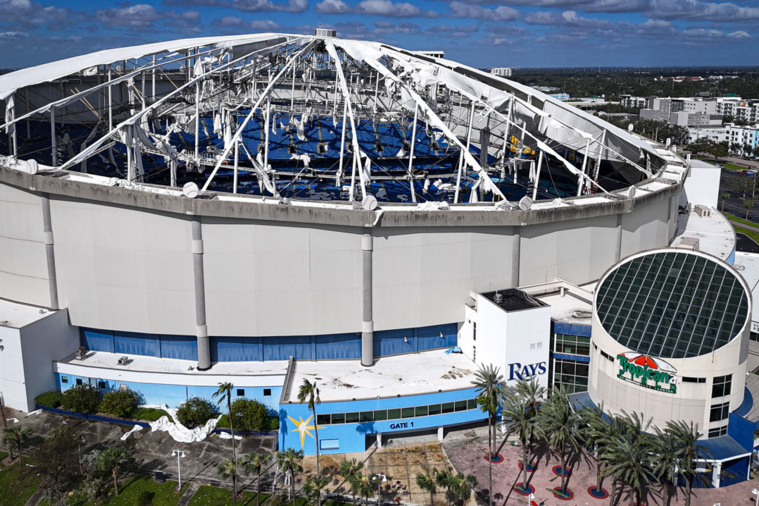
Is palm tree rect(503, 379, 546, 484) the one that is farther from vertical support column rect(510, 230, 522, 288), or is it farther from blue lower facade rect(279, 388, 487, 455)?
vertical support column rect(510, 230, 522, 288)

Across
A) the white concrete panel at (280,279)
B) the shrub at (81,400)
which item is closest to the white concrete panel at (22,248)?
the shrub at (81,400)

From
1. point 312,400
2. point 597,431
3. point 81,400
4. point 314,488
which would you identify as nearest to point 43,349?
point 81,400

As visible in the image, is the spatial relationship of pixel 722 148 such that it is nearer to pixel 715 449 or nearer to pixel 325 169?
pixel 325 169

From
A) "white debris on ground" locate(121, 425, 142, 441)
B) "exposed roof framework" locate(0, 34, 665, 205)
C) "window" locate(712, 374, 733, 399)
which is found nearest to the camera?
"window" locate(712, 374, 733, 399)

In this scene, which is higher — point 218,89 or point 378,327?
point 218,89

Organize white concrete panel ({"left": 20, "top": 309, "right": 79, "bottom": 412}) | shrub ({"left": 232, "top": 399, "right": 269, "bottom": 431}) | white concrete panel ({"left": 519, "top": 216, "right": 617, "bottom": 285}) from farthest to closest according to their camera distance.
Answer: white concrete panel ({"left": 519, "top": 216, "right": 617, "bottom": 285})
white concrete panel ({"left": 20, "top": 309, "right": 79, "bottom": 412})
shrub ({"left": 232, "top": 399, "right": 269, "bottom": 431})

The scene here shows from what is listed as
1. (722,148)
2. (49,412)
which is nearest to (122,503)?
(49,412)

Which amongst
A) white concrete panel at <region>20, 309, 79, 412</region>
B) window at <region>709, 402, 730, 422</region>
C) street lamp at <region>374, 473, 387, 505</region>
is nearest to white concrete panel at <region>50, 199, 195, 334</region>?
white concrete panel at <region>20, 309, 79, 412</region>
